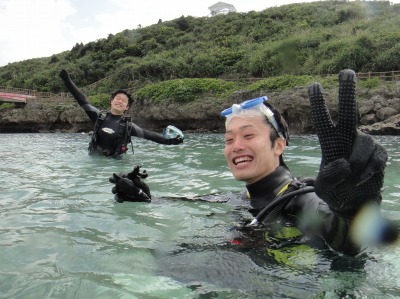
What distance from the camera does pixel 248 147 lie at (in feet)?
7.93

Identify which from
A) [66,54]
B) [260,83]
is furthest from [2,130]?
[66,54]

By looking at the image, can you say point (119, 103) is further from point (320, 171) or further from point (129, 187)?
point (320, 171)

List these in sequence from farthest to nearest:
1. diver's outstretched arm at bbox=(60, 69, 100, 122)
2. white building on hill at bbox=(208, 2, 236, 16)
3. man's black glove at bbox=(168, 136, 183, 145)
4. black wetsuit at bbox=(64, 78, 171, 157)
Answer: white building on hill at bbox=(208, 2, 236, 16), black wetsuit at bbox=(64, 78, 171, 157), diver's outstretched arm at bbox=(60, 69, 100, 122), man's black glove at bbox=(168, 136, 183, 145)

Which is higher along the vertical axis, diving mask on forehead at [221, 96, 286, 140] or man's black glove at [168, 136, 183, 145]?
diving mask on forehead at [221, 96, 286, 140]

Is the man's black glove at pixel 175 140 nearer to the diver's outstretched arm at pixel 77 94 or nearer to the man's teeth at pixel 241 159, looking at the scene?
the diver's outstretched arm at pixel 77 94

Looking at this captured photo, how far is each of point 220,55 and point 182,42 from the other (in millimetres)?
11829

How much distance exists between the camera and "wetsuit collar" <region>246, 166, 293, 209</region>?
2.61 m

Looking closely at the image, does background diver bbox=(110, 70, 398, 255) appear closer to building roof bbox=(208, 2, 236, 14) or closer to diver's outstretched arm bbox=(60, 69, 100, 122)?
diver's outstretched arm bbox=(60, 69, 100, 122)

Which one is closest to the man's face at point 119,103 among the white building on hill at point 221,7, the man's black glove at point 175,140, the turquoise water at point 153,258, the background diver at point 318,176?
the man's black glove at point 175,140

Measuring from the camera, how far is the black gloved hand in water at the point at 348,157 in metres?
1.52

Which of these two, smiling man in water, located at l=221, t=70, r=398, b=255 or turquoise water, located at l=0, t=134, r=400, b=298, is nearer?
smiling man in water, located at l=221, t=70, r=398, b=255

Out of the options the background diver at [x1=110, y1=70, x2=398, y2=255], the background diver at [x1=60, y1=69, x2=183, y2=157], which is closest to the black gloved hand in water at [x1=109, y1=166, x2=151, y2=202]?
the background diver at [x1=110, y1=70, x2=398, y2=255]

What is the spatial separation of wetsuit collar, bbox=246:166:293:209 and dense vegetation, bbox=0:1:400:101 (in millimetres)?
20483

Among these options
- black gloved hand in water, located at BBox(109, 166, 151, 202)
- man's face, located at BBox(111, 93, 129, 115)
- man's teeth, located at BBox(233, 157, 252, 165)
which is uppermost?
man's face, located at BBox(111, 93, 129, 115)
